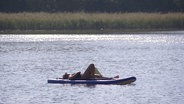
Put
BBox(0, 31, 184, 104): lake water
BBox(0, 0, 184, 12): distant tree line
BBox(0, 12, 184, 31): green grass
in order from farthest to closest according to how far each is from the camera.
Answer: BBox(0, 0, 184, 12): distant tree line, BBox(0, 12, 184, 31): green grass, BBox(0, 31, 184, 104): lake water

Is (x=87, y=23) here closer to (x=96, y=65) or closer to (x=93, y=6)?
(x=93, y=6)

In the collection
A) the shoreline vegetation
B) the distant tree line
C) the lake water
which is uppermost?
the distant tree line

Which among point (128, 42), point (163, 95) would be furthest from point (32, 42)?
point (163, 95)

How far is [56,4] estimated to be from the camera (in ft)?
255

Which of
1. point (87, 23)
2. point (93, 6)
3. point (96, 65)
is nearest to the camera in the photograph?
point (96, 65)

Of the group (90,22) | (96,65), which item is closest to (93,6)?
(90,22)

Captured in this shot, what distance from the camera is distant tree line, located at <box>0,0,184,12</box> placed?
2950 inches

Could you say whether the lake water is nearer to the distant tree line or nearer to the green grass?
the green grass

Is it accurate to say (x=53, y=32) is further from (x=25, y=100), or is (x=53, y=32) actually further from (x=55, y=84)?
(x=25, y=100)

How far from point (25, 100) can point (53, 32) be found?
3861 centimetres

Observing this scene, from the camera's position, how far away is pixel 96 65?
4366cm

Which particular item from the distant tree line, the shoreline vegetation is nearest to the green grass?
the shoreline vegetation

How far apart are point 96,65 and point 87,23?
73.8 feet

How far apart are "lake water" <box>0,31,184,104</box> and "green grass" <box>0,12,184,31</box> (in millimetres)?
864
